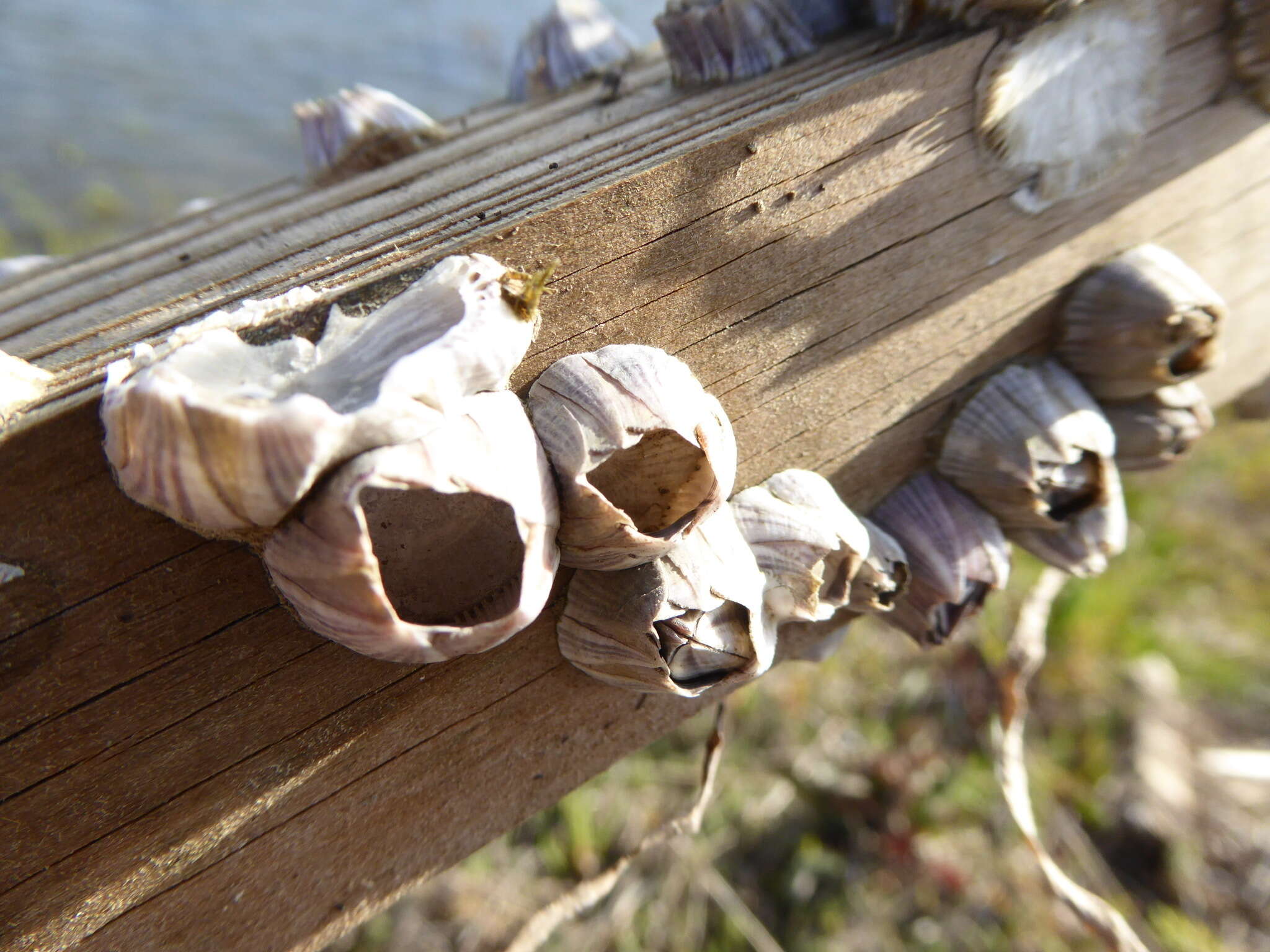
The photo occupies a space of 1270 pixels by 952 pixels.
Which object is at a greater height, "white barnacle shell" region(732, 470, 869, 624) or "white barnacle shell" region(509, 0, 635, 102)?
"white barnacle shell" region(509, 0, 635, 102)

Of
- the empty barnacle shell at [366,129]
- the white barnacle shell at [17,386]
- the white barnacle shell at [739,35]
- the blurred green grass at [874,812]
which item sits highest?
the empty barnacle shell at [366,129]

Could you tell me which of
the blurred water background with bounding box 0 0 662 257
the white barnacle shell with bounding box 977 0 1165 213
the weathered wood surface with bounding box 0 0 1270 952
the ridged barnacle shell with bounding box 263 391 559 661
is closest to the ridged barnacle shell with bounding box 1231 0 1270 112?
the weathered wood surface with bounding box 0 0 1270 952

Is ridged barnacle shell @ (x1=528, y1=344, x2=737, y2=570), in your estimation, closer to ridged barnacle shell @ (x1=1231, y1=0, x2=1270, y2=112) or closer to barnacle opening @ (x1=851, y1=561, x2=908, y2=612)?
barnacle opening @ (x1=851, y1=561, x2=908, y2=612)

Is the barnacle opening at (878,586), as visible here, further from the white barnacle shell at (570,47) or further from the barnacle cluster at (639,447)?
the white barnacle shell at (570,47)

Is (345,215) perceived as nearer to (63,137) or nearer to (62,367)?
(62,367)

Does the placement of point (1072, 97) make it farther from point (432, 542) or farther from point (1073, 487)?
point (432, 542)

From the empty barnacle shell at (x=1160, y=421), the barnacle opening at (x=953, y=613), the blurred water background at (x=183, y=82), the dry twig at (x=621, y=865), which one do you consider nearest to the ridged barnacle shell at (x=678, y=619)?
the dry twig at (x=621, y=865)
